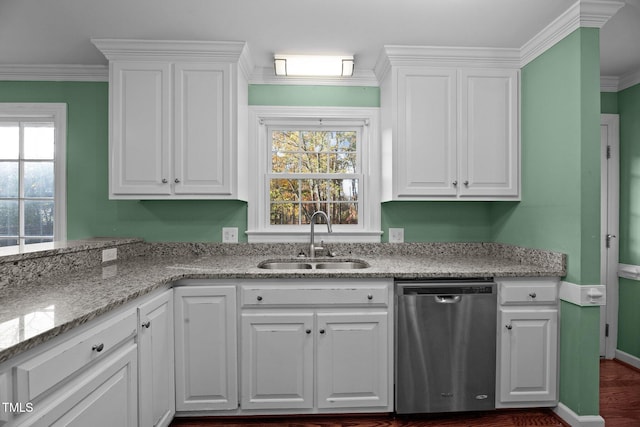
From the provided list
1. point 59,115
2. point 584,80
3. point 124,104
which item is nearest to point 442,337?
point 584,80

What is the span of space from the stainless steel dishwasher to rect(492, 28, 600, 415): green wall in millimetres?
450

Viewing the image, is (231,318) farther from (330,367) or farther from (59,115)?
(59,115)

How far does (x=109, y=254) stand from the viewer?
7.40ft

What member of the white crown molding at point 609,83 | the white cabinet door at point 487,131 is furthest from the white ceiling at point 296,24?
the white crown molding at point 609,83

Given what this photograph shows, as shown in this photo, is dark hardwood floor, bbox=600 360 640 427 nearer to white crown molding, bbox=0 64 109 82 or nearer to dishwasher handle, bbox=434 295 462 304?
dishwasher handle, bbox=434 295 462 304

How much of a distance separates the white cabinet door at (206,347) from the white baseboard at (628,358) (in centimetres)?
316

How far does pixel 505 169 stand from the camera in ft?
7.84

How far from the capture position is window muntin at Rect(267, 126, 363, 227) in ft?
9.20

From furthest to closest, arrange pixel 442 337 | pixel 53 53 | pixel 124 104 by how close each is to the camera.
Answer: pixel 53 53
pixel 124 104
pixel 442 337

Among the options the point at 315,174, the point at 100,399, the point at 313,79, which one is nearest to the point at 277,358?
the point at 100,399

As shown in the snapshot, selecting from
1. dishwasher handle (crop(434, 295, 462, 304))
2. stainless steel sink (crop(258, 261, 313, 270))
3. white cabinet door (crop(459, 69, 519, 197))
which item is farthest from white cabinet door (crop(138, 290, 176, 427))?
white cabinet door (crop(459, 69, 519, 197))

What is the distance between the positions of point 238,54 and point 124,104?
33.2 inches

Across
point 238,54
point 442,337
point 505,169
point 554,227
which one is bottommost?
point 442,337

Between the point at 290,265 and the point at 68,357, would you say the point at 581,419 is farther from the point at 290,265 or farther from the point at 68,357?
the point at 68,357
